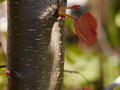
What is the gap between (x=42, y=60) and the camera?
1.30 feet

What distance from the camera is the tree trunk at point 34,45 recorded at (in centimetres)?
36

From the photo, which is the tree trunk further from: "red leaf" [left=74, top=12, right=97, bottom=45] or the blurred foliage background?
the blurred foliage background

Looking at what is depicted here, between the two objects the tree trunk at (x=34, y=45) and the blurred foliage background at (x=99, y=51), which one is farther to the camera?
the blurred foliage background at (x=99, y=51)

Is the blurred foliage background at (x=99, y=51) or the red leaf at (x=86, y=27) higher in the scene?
the red leaf at (x=86, y=27)

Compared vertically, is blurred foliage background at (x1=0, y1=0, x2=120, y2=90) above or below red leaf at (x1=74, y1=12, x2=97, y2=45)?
below

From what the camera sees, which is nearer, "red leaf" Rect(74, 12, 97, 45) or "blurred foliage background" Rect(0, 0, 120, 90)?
"red leaf" Rect(74, 12, 97, 45)

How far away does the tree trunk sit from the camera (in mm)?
364

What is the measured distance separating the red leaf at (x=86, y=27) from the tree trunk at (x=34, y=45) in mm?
47

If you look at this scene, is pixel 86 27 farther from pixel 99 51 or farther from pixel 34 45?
pixel 99 51

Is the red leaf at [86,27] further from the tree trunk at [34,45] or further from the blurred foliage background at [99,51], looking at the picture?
the blurred foliage background at [99,51]

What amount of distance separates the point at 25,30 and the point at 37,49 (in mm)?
45

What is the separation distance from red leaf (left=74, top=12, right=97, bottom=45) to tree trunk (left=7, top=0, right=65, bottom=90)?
47mm

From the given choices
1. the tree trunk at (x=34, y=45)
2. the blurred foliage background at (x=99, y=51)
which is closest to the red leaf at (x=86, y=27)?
the tree trunk at (x=34, y=45)

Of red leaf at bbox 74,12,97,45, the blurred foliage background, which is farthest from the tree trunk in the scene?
the blurred foliage background
